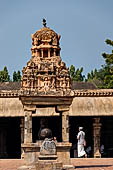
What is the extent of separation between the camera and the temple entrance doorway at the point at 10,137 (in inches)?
864

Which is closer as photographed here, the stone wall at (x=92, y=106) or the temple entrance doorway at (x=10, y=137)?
the stone wall at (x=92, y=106)

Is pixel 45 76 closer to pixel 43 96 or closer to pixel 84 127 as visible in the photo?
pixel 43 96

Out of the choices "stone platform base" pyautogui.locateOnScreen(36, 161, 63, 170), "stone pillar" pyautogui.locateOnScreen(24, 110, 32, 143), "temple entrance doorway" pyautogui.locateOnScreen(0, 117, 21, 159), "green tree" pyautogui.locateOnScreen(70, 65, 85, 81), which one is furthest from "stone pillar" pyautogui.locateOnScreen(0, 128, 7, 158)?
"green tree" pyautogui.locateOnScreen(70, 65, 85, 81)

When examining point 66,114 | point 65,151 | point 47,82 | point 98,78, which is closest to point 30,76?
point 47,82

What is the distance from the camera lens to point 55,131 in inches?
870

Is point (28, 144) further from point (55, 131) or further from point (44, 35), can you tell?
point (55, 131)

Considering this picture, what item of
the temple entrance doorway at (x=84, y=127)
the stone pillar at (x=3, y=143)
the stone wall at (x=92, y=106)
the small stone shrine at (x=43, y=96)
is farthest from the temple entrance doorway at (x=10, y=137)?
the small stone shrine at (x=43, y=96)

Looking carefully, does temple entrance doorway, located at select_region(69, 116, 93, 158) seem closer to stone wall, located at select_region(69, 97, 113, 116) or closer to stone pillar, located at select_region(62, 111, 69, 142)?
stone wall, located at select_region(69, 97, 113, 116)

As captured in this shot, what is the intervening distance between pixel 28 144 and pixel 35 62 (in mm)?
2544

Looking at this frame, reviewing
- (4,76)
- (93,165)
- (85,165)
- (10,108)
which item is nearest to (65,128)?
(85,165)

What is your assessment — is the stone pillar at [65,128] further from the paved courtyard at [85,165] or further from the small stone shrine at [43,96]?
the paved courtyard at [85,165]

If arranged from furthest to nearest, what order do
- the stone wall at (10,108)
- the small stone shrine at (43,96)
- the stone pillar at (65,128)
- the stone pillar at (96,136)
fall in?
the stone wall at (10,108), the stone pillar at (96,136), the stone pillar at (65,128), the small stone shrine at (43,96)

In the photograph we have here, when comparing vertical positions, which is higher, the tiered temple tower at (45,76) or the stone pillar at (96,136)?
the tiered temple tower at (45,76)

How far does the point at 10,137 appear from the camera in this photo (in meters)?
22.8
